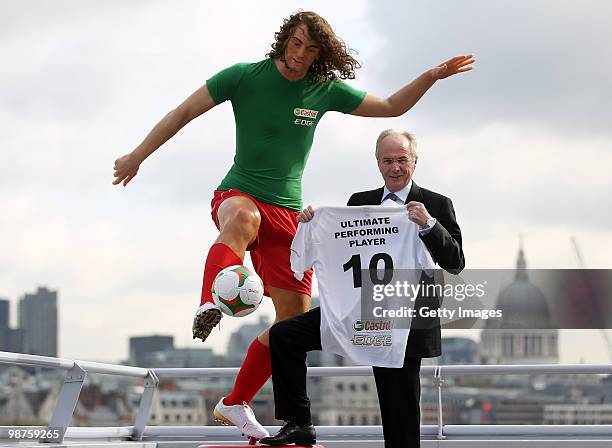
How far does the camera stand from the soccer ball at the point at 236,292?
575 centimetres

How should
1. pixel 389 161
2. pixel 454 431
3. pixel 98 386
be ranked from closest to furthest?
pixel 389 161 → pixel 454 431 → pixel 98 386

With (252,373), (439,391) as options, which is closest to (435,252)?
(252,373)

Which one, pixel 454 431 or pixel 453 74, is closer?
pixel 453 74

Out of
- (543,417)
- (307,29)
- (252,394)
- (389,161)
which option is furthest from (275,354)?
(543,417)

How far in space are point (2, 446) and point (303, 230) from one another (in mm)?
1974

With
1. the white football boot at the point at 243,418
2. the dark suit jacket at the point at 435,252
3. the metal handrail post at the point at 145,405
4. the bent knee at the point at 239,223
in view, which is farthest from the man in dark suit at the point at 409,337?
the metal handrail post at the point at 145,405

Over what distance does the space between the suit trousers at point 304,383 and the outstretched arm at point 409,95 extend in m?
1.19

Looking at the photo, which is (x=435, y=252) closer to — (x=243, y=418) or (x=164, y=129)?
(x=243, y=418)

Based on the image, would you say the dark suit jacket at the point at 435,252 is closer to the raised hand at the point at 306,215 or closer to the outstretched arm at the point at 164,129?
the raised hand at the point at 306,215

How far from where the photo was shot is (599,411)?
178250 millimetres

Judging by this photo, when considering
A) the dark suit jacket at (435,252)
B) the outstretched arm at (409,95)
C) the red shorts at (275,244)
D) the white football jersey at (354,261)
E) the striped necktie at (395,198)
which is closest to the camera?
the dark suit jacket at (435,252)

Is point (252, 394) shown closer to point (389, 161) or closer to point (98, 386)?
point (389, 161)

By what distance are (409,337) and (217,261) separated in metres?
1.01

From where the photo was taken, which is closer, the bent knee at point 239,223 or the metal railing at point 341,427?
the bent knee at point 239,223
